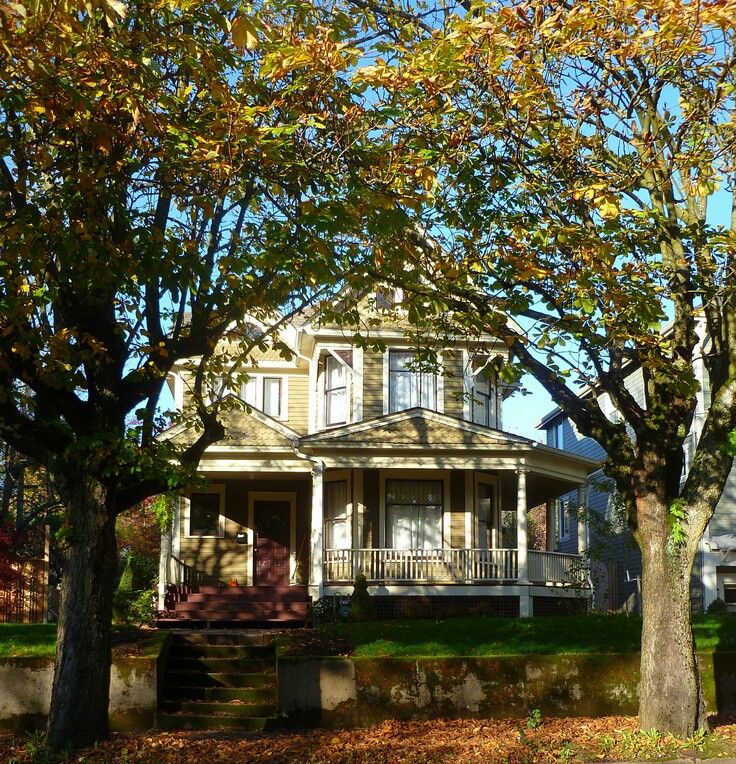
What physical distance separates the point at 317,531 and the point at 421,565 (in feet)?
9.14

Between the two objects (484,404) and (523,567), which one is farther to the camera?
(484,404)

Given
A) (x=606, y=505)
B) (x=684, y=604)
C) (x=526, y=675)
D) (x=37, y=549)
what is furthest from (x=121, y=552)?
(x=684, y=604)

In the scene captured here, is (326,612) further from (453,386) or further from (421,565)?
(453,386)

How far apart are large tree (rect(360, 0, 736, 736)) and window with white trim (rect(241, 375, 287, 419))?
54.0 feet

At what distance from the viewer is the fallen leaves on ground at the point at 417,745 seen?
1042cm

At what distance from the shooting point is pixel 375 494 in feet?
82.2

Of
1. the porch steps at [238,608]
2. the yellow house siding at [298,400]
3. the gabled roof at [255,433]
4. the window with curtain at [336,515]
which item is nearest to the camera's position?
the porch steps at [238,608]

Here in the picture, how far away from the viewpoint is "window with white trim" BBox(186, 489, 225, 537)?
25.5 meters

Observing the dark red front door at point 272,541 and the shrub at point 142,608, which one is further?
the dark red front door at point 272,541

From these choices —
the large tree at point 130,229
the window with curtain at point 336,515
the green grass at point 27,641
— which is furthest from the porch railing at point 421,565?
the large tree at point 130,229

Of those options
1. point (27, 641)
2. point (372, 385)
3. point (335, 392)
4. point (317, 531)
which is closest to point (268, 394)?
point (335, 392)

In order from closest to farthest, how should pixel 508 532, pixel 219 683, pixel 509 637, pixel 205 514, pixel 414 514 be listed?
pixel 219 683 → pixel 509 637 → pixel 414 514 → pixel 205 514 → pixel 508 532

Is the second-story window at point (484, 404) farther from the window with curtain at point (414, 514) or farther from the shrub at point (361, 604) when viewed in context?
the shrub at point (361, 604)

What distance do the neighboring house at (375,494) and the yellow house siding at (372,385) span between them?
1.0 inches
